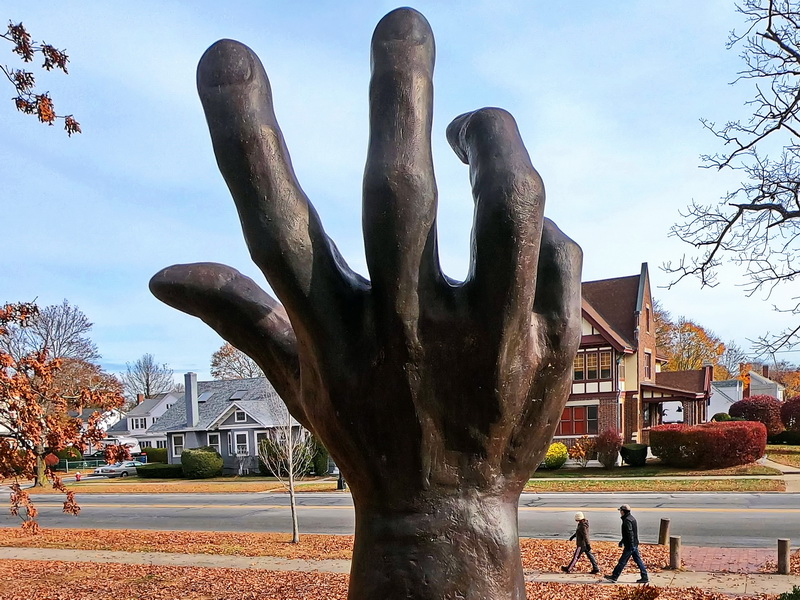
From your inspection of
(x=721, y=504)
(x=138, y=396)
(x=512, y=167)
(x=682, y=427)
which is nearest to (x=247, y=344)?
(x=512, y=167)

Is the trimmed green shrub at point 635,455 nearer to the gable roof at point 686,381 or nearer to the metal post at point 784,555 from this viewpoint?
the gable roof at point 686,381

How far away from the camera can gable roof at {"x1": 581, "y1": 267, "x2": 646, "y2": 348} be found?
37344 millimetres

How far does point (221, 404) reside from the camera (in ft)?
154

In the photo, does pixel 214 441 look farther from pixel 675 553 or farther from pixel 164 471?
pixel 675 553

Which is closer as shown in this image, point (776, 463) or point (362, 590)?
point (362, 590)

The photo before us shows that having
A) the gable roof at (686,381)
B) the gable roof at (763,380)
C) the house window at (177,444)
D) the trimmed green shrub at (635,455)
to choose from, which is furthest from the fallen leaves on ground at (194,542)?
the gable roof at (763,380)

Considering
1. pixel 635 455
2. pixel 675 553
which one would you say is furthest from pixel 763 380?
pixel 675 553

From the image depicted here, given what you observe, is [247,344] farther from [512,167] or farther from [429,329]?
[512,167]

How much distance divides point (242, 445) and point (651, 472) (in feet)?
84.6

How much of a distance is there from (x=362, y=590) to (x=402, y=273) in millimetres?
1138

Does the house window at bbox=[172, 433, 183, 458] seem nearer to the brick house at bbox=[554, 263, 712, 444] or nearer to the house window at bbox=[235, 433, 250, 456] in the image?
the house window at bbox=[235, 433, 250, 456]

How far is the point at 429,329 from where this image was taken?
2.29 m

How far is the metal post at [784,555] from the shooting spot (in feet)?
36.6

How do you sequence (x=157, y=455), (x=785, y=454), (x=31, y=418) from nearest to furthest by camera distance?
1. (x=31, y=418)
2. (x=785, y=454)
3. (x=157, y=455)
